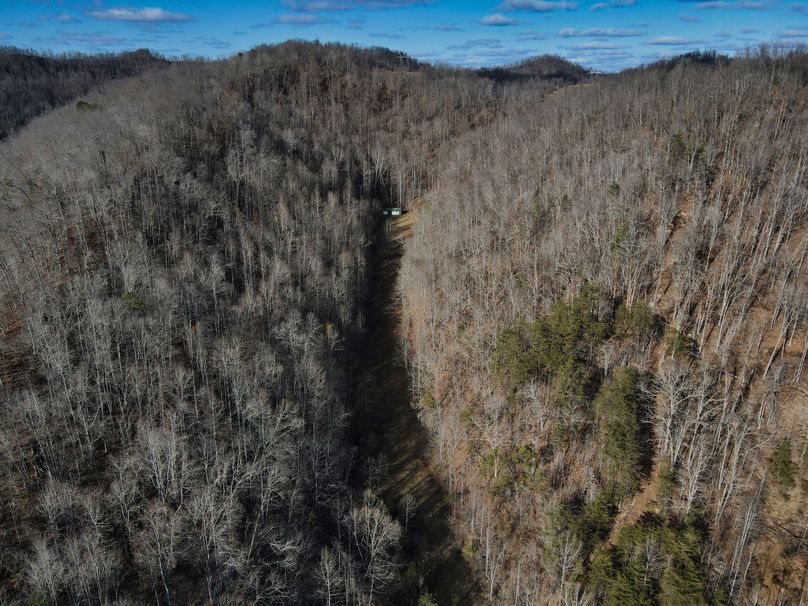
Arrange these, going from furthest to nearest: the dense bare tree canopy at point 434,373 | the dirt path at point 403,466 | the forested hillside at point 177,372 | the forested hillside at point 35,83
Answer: the forested hillside at point 35,83, the dirt path at point 403,466, the dense bare tree canopy at point 434,373, the forested hillside at point 177,372

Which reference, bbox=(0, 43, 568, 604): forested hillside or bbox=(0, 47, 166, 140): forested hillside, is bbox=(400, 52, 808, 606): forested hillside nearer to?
bbox=(0, 43, 568, 604): forested hillside

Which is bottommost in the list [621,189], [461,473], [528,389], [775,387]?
[461,473]

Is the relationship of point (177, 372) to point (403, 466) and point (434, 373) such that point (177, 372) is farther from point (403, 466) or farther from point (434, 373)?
point (434, 373)

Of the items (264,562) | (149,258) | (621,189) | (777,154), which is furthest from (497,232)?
(264,562)

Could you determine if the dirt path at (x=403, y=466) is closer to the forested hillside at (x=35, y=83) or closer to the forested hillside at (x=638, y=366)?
the forested hillside at (x=638, y=366)

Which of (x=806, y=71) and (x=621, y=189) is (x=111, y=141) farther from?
(x=806, y=71)

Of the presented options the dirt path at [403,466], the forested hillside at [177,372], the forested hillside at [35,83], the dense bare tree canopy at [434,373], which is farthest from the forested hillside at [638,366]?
the forested hillside at [35,83]
